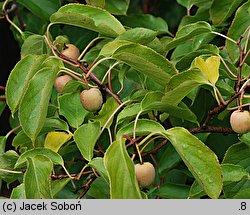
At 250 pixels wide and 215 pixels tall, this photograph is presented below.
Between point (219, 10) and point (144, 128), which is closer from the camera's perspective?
point (144, 128)

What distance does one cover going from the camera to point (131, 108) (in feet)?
3.75

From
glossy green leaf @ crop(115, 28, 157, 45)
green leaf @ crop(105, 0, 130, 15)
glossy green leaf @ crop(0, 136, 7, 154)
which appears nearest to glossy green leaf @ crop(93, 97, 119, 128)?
glossy green leaf @ crop(115, 28, 157, 45)

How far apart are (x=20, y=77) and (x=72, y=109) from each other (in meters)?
0.15

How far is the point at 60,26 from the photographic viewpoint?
1852mm

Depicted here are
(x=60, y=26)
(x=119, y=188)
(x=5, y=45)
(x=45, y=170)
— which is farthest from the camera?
(x=5, y=45)

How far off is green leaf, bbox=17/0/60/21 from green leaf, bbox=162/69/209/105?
605 millimetres

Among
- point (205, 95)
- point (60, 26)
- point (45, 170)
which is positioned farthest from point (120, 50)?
point (60, 26)

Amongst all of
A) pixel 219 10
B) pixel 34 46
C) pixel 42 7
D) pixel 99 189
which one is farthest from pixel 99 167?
pixel 42 7

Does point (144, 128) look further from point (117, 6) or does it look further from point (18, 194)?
point (117, 6)

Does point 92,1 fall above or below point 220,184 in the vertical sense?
above

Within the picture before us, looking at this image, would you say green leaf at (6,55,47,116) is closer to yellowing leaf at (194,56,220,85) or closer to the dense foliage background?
the dense foliage background

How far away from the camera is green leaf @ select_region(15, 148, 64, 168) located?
3.70 feet
